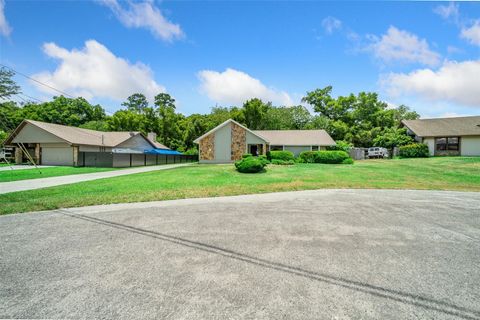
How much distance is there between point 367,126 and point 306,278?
45.7 m

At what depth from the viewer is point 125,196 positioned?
9141 mm

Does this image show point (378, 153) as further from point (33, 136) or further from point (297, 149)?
point (33, 136)

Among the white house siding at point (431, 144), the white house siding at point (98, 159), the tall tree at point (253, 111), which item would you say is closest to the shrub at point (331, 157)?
the white house siding at point (431, 144)

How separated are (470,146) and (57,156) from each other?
51.2 metres

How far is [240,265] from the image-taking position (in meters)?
3.61

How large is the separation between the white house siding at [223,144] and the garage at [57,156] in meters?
16.7

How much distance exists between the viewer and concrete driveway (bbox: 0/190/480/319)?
2625 millimetres

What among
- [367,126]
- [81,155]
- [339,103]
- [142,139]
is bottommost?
[81,155]

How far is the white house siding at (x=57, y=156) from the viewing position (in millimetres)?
27141

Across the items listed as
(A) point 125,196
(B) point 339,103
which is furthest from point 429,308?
(B) point 339,103

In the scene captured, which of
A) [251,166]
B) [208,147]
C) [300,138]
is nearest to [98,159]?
[208,147]

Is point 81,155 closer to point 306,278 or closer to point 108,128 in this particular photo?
point 108,128

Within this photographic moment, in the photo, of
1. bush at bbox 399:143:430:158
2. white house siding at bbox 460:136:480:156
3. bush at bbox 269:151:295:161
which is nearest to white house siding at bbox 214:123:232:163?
bush at bbox 269:151:295:161

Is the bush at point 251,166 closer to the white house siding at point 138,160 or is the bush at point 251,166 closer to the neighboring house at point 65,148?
the neighboring house at point 65,148
